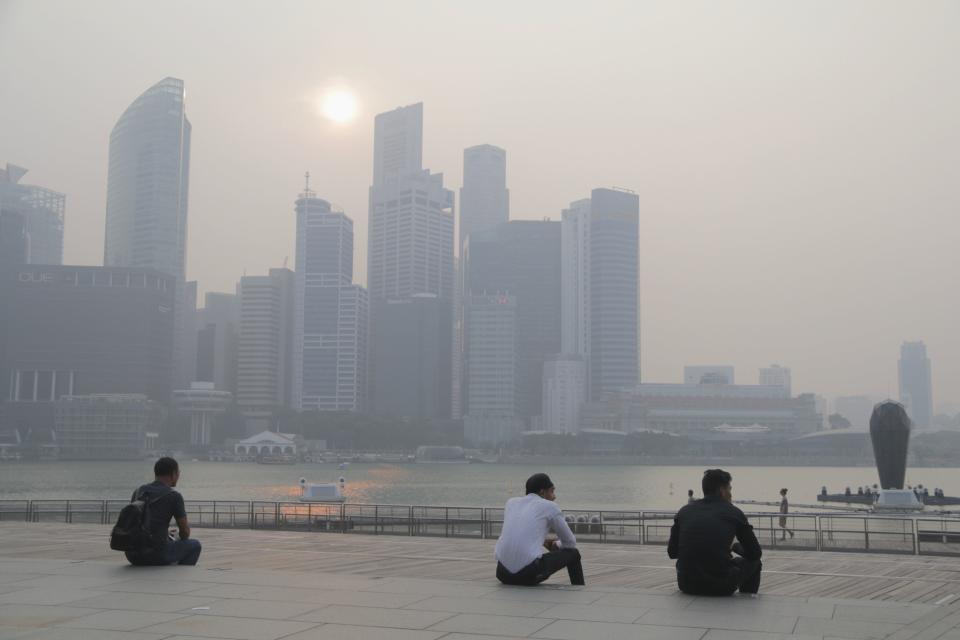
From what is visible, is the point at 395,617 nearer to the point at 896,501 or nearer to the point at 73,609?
the point at 73,609

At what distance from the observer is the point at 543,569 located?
1127cm

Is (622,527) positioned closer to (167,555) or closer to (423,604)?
(167,555)

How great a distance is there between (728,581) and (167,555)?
7393 millimetres

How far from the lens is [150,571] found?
41.3ft

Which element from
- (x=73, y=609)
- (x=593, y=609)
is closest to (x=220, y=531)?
(x=73, y=609)

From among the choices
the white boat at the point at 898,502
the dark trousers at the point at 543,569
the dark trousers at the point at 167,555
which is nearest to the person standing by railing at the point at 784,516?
the dark trousers at the point at 543,569

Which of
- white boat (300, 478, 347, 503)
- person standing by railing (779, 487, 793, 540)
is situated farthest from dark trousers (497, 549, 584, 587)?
white boat (300, 478, 347, 503)

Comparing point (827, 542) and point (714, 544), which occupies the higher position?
point (714, 544)

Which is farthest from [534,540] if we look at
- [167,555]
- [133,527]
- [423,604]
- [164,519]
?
[133,527]

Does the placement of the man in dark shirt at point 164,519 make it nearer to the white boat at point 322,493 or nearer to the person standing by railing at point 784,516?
the person standing by railing at point 784,516

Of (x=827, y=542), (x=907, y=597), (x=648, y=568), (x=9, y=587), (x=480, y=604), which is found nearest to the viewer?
(x=480, y=604)

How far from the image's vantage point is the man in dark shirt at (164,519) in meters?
12.5

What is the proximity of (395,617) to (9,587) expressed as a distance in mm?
5129

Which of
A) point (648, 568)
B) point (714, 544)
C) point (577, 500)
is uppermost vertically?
point (714, 544)
